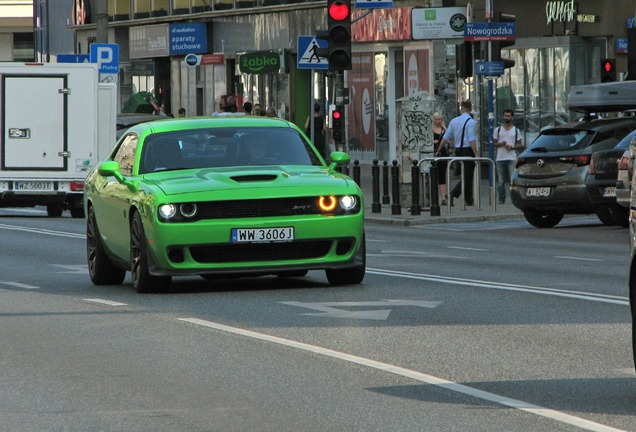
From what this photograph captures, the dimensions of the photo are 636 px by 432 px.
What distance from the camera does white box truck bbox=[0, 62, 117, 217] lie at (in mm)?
31422

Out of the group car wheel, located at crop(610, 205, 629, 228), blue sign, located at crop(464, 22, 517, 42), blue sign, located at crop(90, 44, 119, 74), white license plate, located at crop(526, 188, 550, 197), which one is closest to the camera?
car wheel, located at crop(610, 205, 629, 228)

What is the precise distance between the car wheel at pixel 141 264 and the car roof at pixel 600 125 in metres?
13.7

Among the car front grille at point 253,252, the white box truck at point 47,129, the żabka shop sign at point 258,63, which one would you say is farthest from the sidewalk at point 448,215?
the żabka shop sign at point 258,63

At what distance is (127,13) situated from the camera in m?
68.1

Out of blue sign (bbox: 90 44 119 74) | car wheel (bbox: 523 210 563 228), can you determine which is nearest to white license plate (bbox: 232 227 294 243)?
car wheel (bbox: 523 210 563 228)

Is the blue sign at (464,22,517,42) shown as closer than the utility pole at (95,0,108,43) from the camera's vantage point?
Yes

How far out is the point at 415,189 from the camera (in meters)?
30.2

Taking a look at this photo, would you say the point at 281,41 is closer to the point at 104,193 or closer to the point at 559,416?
the point at 104,193

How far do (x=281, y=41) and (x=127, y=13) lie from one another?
543 inches

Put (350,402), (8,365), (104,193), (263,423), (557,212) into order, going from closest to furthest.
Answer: (263,423) → (350,402) → (8,365) → (104,193) → (557,212)

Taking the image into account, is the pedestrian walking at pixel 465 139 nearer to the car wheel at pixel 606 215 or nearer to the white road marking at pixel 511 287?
the car wheel at pixel 606 215

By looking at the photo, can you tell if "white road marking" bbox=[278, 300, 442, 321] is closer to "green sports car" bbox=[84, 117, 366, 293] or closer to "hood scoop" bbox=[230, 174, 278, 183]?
"green sports car" bbox=[84, 117, 366, 293]

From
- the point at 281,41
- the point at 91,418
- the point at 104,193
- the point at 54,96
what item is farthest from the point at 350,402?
A: the point at 281,41

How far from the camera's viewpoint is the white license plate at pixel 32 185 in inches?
1235
